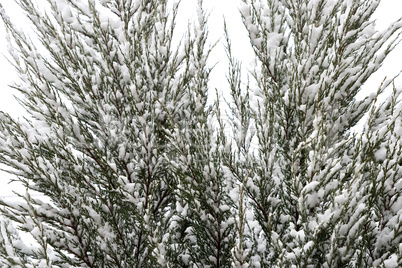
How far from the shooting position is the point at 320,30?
2744 millimetres

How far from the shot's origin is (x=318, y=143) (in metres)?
1.96

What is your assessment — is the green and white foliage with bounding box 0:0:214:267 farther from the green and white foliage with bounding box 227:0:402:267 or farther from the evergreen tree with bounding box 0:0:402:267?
the green and white foliage with bounding box 227:0:402:267

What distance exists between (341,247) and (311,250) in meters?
0.33

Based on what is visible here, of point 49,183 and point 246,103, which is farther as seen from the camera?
point 246,103

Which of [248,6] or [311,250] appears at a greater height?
[248,6]

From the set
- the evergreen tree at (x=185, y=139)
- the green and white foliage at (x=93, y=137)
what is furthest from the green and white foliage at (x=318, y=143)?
the green and white foliage at (x=93, y=137)

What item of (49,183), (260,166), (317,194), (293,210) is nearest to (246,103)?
(260,166)

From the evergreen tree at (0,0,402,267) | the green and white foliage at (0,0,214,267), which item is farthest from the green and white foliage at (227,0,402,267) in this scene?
the green and white foliage at (0,0,214,267)

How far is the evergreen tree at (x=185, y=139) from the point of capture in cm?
248

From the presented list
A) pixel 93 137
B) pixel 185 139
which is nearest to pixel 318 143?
pixel 185 139

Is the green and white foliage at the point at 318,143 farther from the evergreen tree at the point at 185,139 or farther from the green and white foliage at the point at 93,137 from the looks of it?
the green and white foliage at the point at 93,137

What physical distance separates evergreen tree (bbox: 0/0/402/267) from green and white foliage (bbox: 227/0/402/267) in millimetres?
16

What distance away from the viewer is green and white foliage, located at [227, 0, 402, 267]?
79.4 inches

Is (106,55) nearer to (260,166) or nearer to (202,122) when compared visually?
(202,122)
